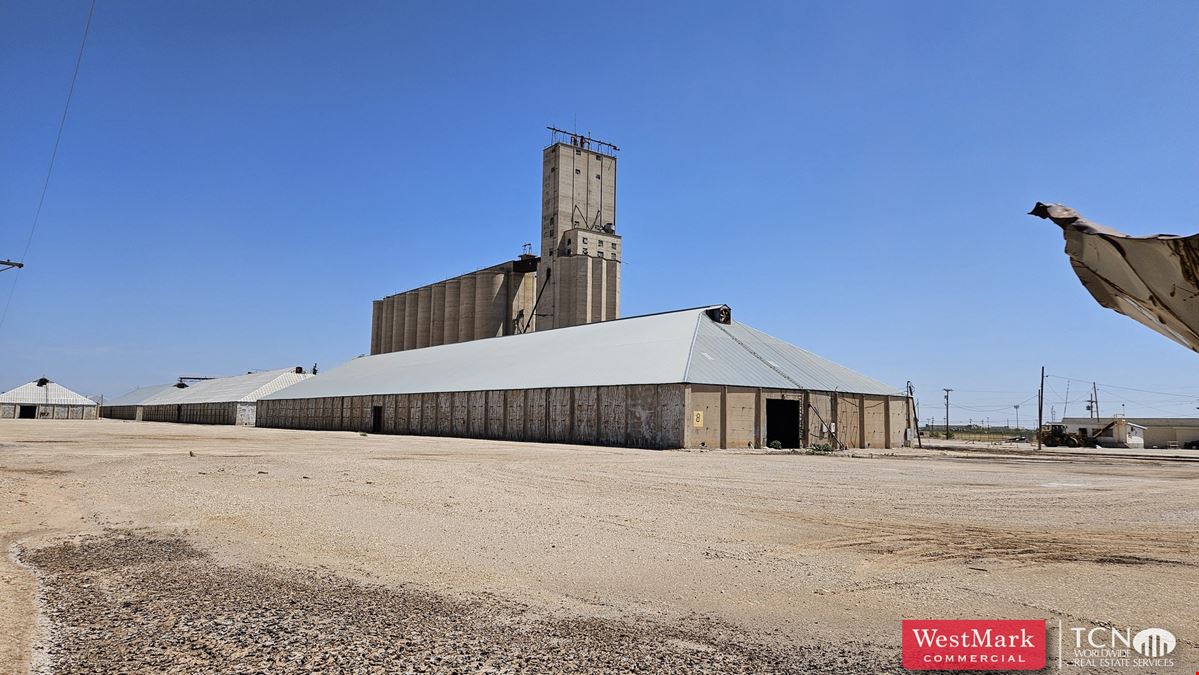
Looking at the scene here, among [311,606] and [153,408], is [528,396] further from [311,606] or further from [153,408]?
[153,408]

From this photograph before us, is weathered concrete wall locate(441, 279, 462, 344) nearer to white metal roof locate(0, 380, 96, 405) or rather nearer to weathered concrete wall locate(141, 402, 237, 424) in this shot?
weathered concrete wall locate(141, 402, 237, 424)

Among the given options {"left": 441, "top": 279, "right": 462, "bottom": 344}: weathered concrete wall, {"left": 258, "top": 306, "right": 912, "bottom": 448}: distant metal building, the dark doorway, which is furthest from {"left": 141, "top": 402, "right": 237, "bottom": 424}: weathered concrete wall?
the dark doorway

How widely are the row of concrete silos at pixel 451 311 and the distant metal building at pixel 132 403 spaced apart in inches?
1399

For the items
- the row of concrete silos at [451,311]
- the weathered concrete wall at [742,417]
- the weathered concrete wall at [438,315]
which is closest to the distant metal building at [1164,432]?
the weathered concrete wall at [742,417]

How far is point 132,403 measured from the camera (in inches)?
4921

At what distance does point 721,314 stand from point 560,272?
4097 centimetres

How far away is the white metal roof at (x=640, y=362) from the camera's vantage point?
40.6 meters

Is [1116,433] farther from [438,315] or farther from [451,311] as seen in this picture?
[438,315]

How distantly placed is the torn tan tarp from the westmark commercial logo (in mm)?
3143

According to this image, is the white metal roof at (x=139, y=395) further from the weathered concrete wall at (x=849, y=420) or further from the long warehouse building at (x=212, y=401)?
the weathered concrete wall at (x=849, y=420)

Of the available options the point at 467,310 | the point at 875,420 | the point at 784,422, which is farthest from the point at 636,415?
the point at 467,310

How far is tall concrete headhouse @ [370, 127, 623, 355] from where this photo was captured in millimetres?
86688

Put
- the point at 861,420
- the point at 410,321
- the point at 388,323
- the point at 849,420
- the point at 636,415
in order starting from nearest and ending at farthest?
1. the point at 636,415
2. the point at 849,420
3. the point at 861,420
4. the point at 410,321
5. the point at 388,323

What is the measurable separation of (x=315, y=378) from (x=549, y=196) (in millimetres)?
32799
